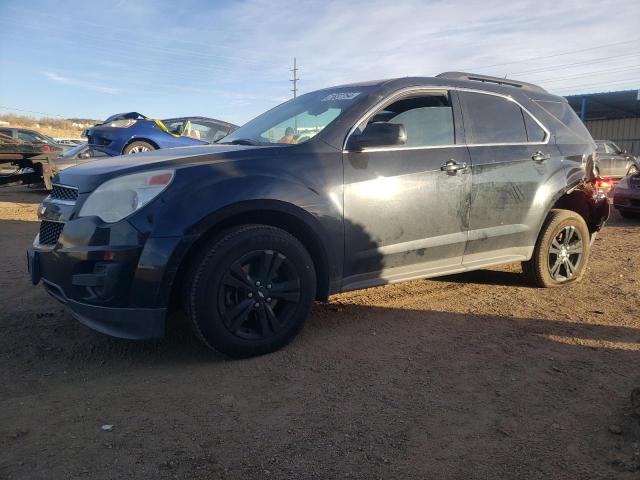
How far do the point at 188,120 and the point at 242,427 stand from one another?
970cm

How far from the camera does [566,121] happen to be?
502cm

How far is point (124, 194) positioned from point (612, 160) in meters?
16.9

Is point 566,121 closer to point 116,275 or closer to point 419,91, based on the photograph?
point 419,91

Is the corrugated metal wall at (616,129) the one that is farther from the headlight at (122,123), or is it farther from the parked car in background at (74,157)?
the parked car in background at (74,157)

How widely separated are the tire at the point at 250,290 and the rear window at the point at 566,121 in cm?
296

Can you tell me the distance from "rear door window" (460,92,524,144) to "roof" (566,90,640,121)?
27517mm

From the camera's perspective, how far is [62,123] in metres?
81.9

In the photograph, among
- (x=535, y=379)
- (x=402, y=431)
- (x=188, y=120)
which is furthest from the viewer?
(x=188, y=120)

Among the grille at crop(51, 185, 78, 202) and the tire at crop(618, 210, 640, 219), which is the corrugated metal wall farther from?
the grille at crop(51, 185, 78, 202)

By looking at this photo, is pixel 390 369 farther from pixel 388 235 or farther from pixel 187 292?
pixel 187 292

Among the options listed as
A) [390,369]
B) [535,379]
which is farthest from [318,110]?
[535,379]

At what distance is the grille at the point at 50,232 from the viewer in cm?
321

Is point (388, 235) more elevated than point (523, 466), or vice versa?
point (388, 235)

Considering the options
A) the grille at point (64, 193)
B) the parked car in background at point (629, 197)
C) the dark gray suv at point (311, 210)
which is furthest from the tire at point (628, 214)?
the grille at point (64, 193)
